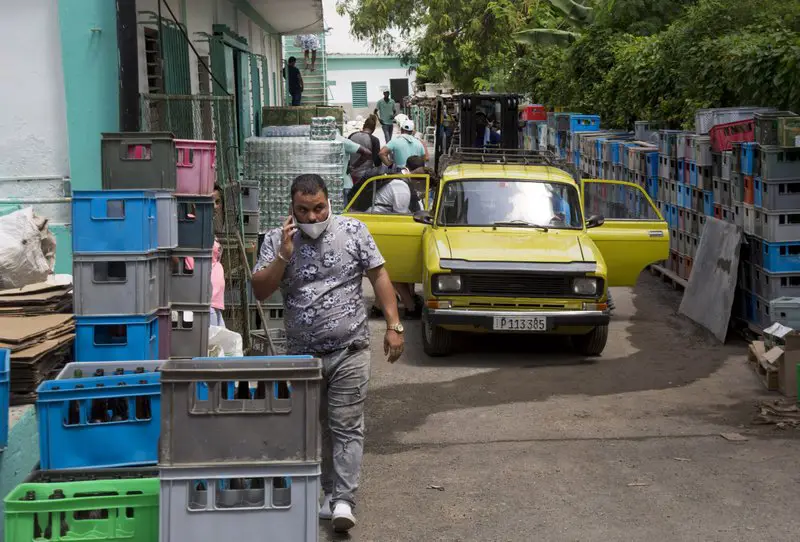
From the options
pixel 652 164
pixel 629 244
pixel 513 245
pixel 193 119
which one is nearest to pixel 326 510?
pixel 513 245

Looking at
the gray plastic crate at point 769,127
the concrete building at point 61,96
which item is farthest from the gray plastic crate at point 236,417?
the gray plastic crate at point 769,127

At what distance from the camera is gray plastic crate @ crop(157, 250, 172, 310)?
7617mm

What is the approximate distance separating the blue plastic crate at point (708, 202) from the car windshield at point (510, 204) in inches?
75.9

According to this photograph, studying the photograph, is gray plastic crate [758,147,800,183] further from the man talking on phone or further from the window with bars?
the window with bars

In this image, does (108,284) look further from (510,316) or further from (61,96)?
(510,316)

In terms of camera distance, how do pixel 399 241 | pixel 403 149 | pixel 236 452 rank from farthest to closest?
pixel 403 149 → pixel 399 241 → pixel 236 452

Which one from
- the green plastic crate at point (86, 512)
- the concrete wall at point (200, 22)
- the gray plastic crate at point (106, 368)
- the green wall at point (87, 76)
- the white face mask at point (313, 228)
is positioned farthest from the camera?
the concrete wall at point (200, 22)

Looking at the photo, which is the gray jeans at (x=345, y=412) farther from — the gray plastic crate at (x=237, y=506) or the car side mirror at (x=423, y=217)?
the car side mirror at (x=423, y=217)

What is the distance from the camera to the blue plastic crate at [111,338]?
727 centimetres

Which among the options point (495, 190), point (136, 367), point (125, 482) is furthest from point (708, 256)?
point (125, 482)

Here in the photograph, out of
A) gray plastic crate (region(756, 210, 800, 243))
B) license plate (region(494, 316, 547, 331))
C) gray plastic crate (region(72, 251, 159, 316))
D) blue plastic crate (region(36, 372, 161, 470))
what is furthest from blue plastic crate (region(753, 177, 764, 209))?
blue plastic crate (region(36, 372, 161, 470))

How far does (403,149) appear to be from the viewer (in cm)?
1903

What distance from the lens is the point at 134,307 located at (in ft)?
23.9

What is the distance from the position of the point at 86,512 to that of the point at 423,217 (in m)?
7.42
